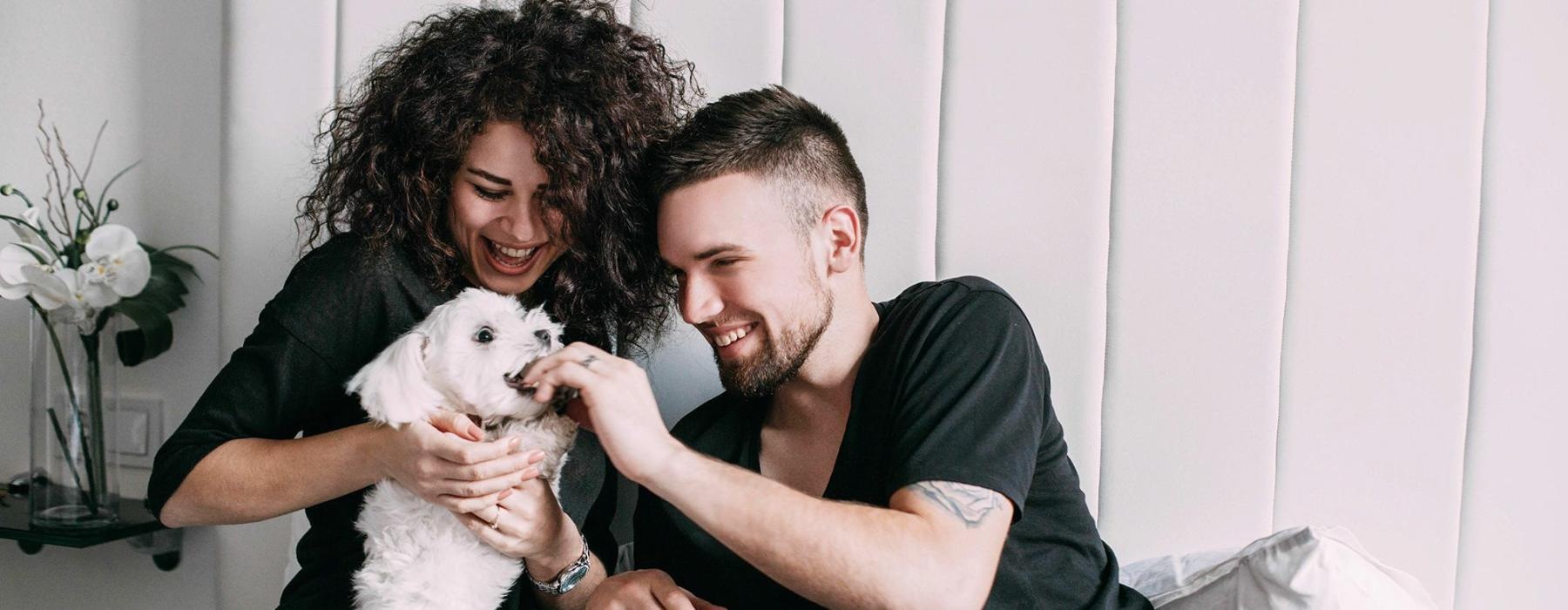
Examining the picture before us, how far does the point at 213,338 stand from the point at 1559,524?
2.64 metres

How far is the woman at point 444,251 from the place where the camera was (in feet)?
4.24

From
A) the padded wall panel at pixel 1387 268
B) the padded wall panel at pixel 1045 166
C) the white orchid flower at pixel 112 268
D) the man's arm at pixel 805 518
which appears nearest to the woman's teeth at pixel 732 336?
the man's arm at pixel 805 518

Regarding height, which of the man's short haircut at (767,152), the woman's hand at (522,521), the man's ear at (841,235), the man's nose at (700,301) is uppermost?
the man's short haircut at (767,152)

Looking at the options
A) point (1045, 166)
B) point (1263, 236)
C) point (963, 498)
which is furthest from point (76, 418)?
point (1263, 236)

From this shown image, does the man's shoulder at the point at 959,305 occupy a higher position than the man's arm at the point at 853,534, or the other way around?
the man's shoulder at the point at 959,305

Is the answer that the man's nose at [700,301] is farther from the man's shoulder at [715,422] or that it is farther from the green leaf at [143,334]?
the green leaf at [143,334]

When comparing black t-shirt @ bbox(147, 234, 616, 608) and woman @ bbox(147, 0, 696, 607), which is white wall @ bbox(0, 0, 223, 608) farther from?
black t-shirt @ bbox(147, 234, 616, 608)

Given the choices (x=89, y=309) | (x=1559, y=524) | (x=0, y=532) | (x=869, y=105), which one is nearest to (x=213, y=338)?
(x=89, y=309)

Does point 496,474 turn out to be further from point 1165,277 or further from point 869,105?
point 1165,277

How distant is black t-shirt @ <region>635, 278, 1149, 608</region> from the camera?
119 centimetres

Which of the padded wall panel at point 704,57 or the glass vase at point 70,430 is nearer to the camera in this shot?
the padded wall panel at point 704,57

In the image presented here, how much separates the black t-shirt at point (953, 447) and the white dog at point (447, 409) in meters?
0.37

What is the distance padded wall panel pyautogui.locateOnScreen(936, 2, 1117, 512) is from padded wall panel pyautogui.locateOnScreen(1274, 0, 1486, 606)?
34cm

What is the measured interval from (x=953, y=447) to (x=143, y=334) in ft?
5.85
